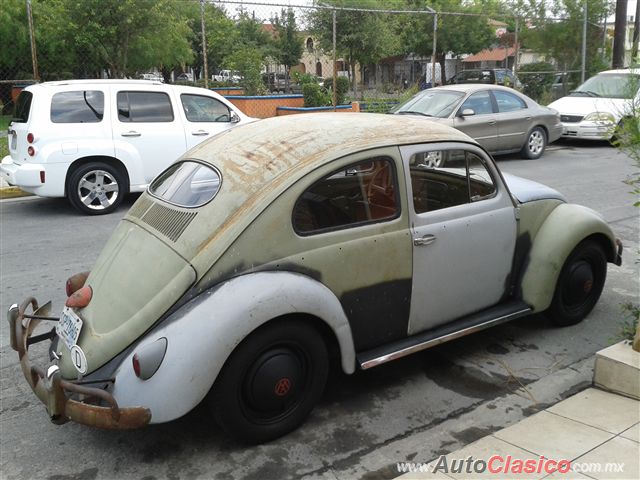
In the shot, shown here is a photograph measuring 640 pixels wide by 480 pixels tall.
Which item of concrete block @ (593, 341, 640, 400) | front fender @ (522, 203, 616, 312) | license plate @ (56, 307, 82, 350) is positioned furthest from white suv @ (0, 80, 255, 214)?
concrete block @ (593, 341, 640, 400)

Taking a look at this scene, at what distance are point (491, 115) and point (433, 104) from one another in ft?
4.24

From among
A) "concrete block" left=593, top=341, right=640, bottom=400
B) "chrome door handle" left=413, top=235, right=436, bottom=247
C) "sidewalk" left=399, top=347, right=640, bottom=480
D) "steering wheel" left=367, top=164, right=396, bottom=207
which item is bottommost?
"sidewalk" left=399, top=347, right=640, bottom=480

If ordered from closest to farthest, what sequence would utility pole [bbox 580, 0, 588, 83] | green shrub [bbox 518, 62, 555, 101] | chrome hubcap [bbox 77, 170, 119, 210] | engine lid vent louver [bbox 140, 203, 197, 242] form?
1. engine lid vent louver [bbox 140, 203, 197, 242]
2. chrome hubcap [bbox 77, 170, 119, 210]
3. utility pole [bbox 580, 0, 588, 83]
4. green shrub [bbox 518, 62, 555, 101]

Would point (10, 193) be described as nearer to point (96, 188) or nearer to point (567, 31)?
point (96, 188)

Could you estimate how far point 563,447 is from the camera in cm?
338

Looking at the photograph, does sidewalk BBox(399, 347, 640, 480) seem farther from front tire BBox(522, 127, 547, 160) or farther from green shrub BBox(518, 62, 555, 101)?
green shrub BBox(518, 62, 555, 101)

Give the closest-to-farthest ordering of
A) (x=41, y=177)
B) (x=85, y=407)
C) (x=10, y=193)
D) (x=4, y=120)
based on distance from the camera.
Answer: (x=85, y=407) < (x=41, y=177) < (x=10, y=193) < (x=4, y=120)

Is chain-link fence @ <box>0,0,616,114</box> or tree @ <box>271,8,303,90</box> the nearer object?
chain-link fence @ <box>0,0,616,114</box>

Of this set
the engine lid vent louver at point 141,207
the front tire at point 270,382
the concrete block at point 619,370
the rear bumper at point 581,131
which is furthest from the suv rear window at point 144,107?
the rear bumper at point 581,131

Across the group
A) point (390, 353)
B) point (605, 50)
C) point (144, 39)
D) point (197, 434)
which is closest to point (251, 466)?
point (197, 434)

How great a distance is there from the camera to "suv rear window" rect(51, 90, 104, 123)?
29.0 feet

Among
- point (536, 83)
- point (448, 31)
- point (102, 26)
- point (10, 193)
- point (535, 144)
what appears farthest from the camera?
point (448, 31)

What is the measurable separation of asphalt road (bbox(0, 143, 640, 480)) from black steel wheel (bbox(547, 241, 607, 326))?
0.47 ft

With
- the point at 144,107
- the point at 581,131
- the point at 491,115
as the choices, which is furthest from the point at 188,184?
the point at 581,131
